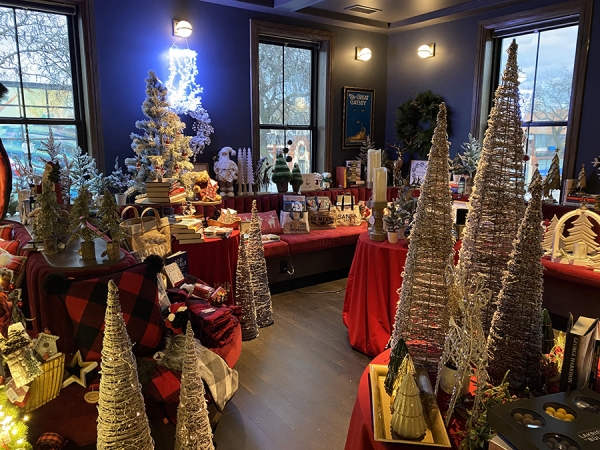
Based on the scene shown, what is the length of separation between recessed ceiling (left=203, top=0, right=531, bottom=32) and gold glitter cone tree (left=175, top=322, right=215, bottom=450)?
4.26 metres

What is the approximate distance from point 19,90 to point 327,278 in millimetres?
3588

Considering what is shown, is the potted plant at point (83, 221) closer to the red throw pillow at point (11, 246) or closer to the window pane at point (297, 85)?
the red throw pillow at point (11, 246)

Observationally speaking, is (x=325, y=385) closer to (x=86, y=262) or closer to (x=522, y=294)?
(x=86, y=262)

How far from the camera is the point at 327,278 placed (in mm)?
5199

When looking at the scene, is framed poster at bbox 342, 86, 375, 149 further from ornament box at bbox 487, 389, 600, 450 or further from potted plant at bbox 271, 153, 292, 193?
ornament box at bbox 487, 389, 600, 450

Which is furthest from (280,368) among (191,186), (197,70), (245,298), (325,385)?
(197,70)

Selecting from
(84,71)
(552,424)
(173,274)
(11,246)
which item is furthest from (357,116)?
(552,424)

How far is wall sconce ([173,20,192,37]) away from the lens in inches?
183

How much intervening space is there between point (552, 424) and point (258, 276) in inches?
117

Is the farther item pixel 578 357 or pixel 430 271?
pixel 430 271

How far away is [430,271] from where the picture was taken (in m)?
1.64

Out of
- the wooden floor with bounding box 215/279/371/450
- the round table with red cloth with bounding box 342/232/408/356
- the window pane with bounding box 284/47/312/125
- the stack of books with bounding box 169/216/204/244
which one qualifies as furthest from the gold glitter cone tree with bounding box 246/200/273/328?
the window pane with bounding box 284/47/312/125

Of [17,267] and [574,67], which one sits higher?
[574,67]

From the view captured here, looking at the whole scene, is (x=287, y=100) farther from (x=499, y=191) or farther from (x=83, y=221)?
(x=499, y=191)
